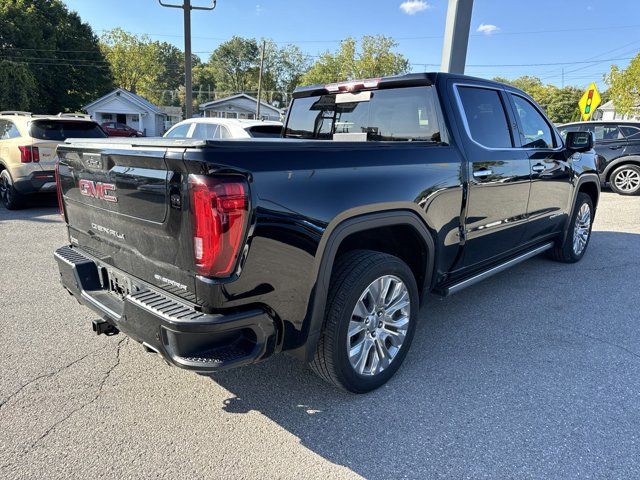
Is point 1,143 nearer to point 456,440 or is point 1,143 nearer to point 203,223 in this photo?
point 203,223

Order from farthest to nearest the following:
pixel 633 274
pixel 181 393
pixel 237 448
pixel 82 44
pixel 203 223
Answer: pixel 82 44, pixel 633 274, pixel 181 393, pixel 237 448, pixel 203 223

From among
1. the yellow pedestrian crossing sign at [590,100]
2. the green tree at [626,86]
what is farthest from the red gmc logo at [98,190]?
the green tree at [626,86]

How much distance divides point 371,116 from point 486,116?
919 mm

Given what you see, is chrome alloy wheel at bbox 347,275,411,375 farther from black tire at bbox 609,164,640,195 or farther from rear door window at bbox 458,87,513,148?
black tire at bbox 609,164,640,195

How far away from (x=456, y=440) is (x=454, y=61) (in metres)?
6.58

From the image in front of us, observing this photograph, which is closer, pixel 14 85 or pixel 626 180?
pixel 626 180

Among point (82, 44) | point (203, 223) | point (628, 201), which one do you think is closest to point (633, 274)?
point (203, 223)

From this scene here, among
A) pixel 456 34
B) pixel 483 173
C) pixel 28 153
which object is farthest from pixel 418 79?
pixel 28 153

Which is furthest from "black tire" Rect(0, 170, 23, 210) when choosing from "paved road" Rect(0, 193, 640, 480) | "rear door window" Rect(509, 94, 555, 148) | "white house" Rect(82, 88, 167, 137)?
"white house" Rect(82, 88, 167, 137)

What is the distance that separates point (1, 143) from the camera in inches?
318

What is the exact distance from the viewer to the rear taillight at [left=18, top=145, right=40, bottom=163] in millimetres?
7594

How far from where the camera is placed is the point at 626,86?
2481cm

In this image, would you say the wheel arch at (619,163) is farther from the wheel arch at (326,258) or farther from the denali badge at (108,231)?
the denali badge at (108,231)

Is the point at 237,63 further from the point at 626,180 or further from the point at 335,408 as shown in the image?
the point at 335,408
